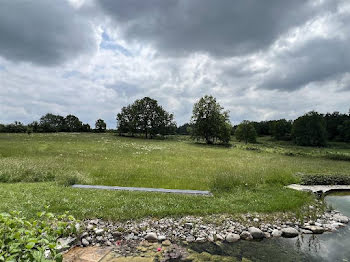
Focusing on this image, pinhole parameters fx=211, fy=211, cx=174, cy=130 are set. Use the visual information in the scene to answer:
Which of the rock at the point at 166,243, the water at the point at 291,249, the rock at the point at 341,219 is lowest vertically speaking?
the water at the point at 291,249

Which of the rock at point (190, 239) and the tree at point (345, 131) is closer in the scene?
the rock at point (190, 239)

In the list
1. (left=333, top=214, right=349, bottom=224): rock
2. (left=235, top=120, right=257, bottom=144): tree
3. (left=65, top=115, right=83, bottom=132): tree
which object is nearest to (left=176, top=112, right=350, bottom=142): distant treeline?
(left=235, top=120, right=257, bottom=144): tree

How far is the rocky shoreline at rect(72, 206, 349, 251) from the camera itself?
7.69 meters

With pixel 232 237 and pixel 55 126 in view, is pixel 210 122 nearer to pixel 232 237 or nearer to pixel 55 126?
pixel 232 237

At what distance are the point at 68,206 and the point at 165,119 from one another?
212 feet

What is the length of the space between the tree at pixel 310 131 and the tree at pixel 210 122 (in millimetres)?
28386

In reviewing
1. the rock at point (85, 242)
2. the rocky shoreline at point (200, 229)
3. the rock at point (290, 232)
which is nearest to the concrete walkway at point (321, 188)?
the rocky shoreline at point (200, 229)

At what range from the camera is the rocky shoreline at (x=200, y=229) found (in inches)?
303

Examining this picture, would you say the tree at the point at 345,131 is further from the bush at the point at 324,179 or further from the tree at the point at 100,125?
the tree at the point at 100,125

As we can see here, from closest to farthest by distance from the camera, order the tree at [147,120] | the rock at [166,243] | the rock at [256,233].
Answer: the rock at [166,243], the rock at [256,233], the tree at [147,120]

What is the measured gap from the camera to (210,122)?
60.2 meters

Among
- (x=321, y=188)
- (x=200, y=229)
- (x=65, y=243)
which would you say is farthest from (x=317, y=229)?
(x=65, y=243)

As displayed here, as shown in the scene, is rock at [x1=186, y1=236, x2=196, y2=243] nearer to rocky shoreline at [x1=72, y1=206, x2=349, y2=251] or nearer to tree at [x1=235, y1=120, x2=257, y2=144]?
rocky shoreline at [x1=72, y1=206, x2=349, y2=251]

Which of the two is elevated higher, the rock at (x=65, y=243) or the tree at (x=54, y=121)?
the tree at (x=54, y=121)
